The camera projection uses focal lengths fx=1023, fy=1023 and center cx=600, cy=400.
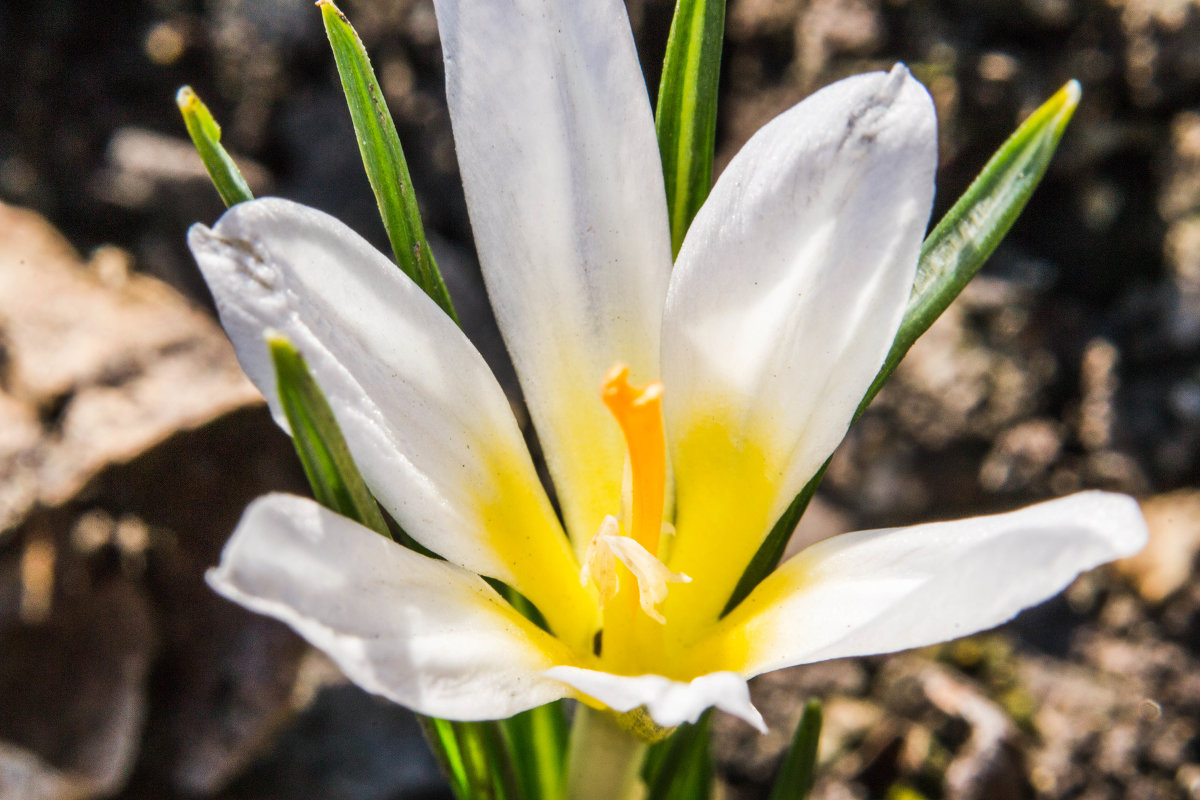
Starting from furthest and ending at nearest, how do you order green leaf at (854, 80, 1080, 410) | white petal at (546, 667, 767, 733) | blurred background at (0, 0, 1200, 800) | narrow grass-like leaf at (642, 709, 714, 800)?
blurred background at (0, 0, 1200, 800), narrow grass-like leaf at (642, 709, 714, 800), green leaf at (854, 80, 1080, 410), white petal at (546, 667, 767, 733)

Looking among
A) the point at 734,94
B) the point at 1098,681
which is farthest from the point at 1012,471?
the point at 734,94

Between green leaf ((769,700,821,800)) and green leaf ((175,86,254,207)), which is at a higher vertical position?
green leaf ((175,86,254,207))

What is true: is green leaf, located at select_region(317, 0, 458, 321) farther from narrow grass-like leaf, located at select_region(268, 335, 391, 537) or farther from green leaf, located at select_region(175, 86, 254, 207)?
narrow grass-like leaf, located at select_region(268, 335, 391, 537)

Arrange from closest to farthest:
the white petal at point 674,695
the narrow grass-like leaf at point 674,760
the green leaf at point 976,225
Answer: the white petal at point 674,695
the green leaf at point 976,225
the narrow grass-like leaf at point 674,760

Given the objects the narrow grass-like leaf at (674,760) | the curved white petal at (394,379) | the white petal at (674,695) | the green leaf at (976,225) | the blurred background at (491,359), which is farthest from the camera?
the blurred background at (491,359)

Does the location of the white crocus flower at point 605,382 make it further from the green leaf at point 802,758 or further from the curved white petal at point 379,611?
the green leaf at point 802,758

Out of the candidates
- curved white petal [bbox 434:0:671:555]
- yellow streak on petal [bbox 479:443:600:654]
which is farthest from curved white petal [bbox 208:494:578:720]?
curved white petal [bbox 434:0:671:555]

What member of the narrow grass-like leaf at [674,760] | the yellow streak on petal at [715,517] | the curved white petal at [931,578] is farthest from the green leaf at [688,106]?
the narrow grass-like leaf at [674,760]
